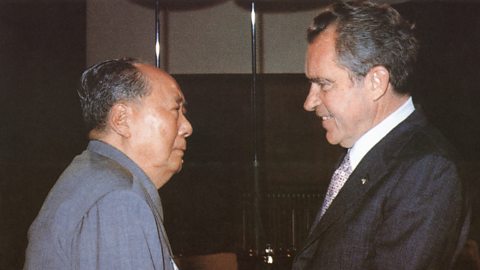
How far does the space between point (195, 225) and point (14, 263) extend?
4.97ft

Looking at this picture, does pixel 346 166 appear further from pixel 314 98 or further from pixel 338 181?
pixel 314 98

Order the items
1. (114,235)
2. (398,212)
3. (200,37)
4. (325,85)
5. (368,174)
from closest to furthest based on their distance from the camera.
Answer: (114,235) < (398,212) < (368,174) < (325,85) < (200,37)

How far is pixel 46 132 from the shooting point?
15.7 ft

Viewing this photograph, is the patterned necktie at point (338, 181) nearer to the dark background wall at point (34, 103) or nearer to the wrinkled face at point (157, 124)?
the wrinkled face at point (157, 124)

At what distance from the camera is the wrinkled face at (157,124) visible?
118 centimetres

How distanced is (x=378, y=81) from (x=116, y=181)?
2.28 feet

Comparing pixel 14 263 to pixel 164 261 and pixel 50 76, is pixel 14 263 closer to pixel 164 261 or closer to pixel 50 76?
pixel 50 76

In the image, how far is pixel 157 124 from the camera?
120 centimetres

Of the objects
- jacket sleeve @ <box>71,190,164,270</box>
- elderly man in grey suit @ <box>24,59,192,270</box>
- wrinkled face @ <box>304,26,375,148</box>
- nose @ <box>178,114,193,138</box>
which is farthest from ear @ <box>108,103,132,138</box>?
wrinkled face @ <box>304,26,375,148</box>

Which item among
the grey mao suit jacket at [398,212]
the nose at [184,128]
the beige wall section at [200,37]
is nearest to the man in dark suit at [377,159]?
the grey mao suit jacket at [398,212]

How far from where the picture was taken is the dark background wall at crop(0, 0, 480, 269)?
4.42 meters

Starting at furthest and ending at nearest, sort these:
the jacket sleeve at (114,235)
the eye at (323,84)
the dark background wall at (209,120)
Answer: the dark background wall at (209,120) → the eye at (323,84) → the jacket sleeve at (114,235)

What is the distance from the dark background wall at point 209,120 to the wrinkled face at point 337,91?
129 inches

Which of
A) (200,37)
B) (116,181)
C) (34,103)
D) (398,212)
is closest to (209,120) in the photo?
(200,37)
